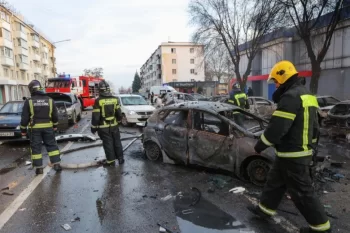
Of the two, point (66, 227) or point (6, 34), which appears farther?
point (6, 34)

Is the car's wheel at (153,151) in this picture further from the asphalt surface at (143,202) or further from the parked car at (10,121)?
the parked car at (10,121)

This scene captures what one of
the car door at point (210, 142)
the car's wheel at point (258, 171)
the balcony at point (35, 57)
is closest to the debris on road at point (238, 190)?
the car's wheel at point (258, 171)

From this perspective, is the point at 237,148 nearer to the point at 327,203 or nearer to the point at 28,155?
the point at 327,203

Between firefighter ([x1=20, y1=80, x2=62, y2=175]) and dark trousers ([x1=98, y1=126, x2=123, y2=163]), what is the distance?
1014 mm

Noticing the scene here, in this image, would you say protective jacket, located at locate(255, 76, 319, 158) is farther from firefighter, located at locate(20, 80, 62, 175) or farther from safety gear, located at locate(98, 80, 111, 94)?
firefighter, located at locate(20, 80, 62, 175)

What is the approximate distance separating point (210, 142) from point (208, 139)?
0.07 meters

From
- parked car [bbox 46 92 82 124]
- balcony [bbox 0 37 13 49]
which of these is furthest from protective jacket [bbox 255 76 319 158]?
balcony [bbox 0 37 13 49]

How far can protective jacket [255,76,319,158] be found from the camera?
320 centimetres

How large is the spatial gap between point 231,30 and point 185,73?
176 ft

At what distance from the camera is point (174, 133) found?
244 inches

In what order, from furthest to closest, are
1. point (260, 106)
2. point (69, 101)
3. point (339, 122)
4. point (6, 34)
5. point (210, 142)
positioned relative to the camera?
1. point (6, 34)
2. point (260, 106)
3. point (69, 101)
4. point (339, 122)
5. point (210, 142)

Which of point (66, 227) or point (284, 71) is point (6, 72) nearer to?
point (66, 227)

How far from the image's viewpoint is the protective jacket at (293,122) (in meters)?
3.20

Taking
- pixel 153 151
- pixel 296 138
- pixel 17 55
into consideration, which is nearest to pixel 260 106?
pixel 153 151
